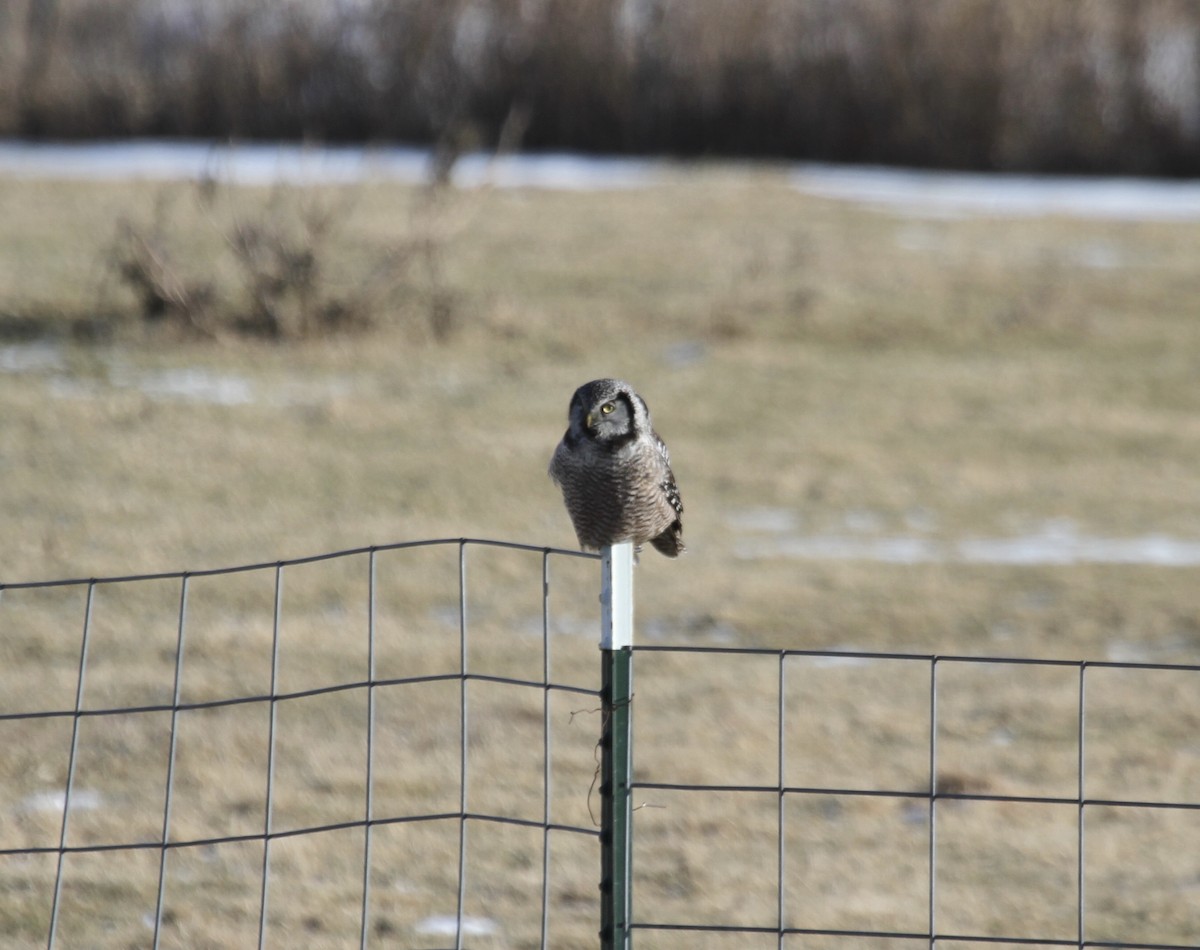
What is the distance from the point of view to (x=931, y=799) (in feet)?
11.7

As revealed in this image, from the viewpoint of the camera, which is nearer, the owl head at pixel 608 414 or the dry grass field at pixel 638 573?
the owl head at pixel 608 414

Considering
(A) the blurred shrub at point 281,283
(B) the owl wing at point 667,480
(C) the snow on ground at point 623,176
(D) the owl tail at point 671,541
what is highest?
(C) the snow on ground at point 623,176

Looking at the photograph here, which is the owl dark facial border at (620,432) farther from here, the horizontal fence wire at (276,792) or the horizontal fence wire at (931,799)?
the horizontal fence wire at (931,799)

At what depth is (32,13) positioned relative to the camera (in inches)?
1006

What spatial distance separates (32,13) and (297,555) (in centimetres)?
1909

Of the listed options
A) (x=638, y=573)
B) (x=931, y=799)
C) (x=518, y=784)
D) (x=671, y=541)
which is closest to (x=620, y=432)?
(x=671, y=541)

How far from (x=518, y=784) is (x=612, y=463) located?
1878mm

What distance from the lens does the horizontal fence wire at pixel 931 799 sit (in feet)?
12.0

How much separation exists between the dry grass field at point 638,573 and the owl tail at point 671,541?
3.25ft

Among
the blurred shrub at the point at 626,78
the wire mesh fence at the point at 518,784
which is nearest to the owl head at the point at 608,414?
the wire mesh fence at the point at 518,784

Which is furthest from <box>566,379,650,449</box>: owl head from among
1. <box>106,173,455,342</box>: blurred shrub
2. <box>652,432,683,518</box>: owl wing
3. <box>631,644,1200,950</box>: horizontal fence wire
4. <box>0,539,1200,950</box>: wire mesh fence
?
<box>106,173,455,342</box>: blurred shrub

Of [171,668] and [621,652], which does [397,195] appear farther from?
[621,652]

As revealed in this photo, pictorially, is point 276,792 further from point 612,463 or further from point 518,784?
point 612,463

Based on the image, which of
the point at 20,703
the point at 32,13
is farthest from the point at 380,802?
the point at 32,13
